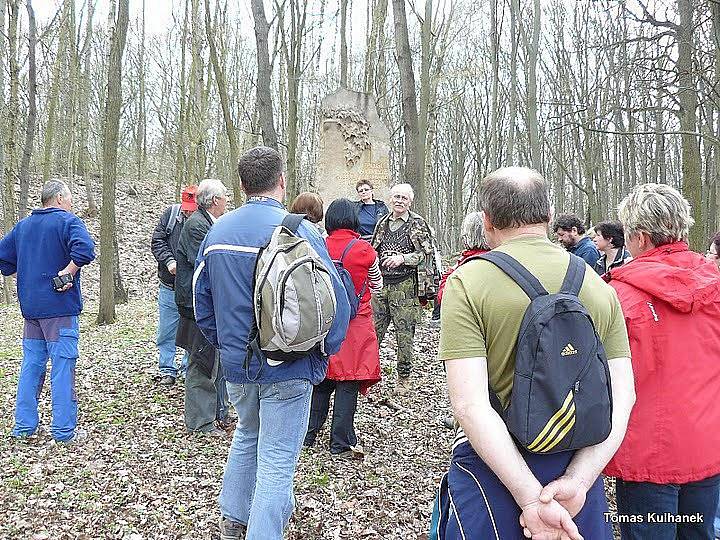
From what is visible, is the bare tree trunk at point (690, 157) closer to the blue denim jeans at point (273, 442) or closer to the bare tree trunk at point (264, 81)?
the bare tree trunk at point (264, 81)

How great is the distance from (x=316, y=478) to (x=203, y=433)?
4.31 feet

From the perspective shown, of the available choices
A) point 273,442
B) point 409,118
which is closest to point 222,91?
point 409,118

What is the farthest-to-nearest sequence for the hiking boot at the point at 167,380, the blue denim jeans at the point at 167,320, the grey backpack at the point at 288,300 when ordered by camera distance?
1. the hiking boot at the point at 167,380
2. the blue denim jeans at the point at 167,320
3. the grey backpack at the point at 288,300

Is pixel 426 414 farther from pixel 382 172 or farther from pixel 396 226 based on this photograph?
pixel 382 172

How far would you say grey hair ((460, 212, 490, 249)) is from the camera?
415cm

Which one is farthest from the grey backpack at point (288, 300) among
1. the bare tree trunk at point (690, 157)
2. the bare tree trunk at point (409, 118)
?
the bare tree trunk at point (690, 157)

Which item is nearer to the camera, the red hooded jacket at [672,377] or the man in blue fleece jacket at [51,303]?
the red hooded jacket at [672,377]

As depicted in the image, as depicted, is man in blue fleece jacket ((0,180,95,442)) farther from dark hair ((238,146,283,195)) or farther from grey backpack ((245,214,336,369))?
grey backpack ((245,214,336,369))

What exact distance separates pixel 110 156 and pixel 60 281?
5.75 m

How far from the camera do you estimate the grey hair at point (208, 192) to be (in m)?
5.32

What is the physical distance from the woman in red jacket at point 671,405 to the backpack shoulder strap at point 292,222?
5.10ft

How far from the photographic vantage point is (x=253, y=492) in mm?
3387

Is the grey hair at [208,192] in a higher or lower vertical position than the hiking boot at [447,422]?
higher

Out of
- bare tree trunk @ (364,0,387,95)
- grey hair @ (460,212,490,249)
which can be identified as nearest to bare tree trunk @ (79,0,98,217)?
bare tree trunk @ (364,0,387,95)
